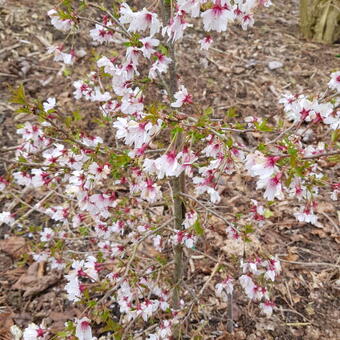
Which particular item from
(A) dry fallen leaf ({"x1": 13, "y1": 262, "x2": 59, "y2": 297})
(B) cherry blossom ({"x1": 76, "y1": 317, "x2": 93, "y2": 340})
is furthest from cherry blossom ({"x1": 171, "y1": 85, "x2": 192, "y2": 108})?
(A) dry fallen leaf ({"x1": 13, "y1": 262, "x2": 59, "y2": 297})

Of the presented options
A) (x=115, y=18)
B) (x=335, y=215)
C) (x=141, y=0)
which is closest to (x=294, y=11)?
(x=141, y=0)

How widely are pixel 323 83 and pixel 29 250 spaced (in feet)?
12.6

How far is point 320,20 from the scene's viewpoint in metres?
5.15

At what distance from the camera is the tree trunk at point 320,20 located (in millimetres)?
4969

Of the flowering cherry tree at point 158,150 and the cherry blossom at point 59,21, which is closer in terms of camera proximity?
the flowering cherry tree at point 158,150

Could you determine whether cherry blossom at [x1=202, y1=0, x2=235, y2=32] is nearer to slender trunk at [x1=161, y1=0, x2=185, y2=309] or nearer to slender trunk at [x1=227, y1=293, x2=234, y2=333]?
slender trunk at [x1=161, y1=0, x2=185, y2=309]

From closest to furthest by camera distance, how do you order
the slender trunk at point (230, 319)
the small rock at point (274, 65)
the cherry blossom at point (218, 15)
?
the cherry blossom at point (218, 15)
the slender trunk at point (230, 319)
the small rock at point (274, 65)

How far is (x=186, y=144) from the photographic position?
1479 millimetres

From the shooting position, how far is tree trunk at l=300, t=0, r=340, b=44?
4969 mm

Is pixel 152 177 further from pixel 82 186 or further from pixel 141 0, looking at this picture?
pixel 141 0

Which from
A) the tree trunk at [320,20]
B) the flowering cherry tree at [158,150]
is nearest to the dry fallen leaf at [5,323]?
the flowering cherry tree at [158,150]

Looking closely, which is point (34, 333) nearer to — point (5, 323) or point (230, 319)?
point (5, 323)

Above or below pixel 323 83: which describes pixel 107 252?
below

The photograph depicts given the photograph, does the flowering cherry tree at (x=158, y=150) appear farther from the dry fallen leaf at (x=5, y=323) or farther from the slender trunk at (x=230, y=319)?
the dry fallen leaf at (x=5, y=323)
